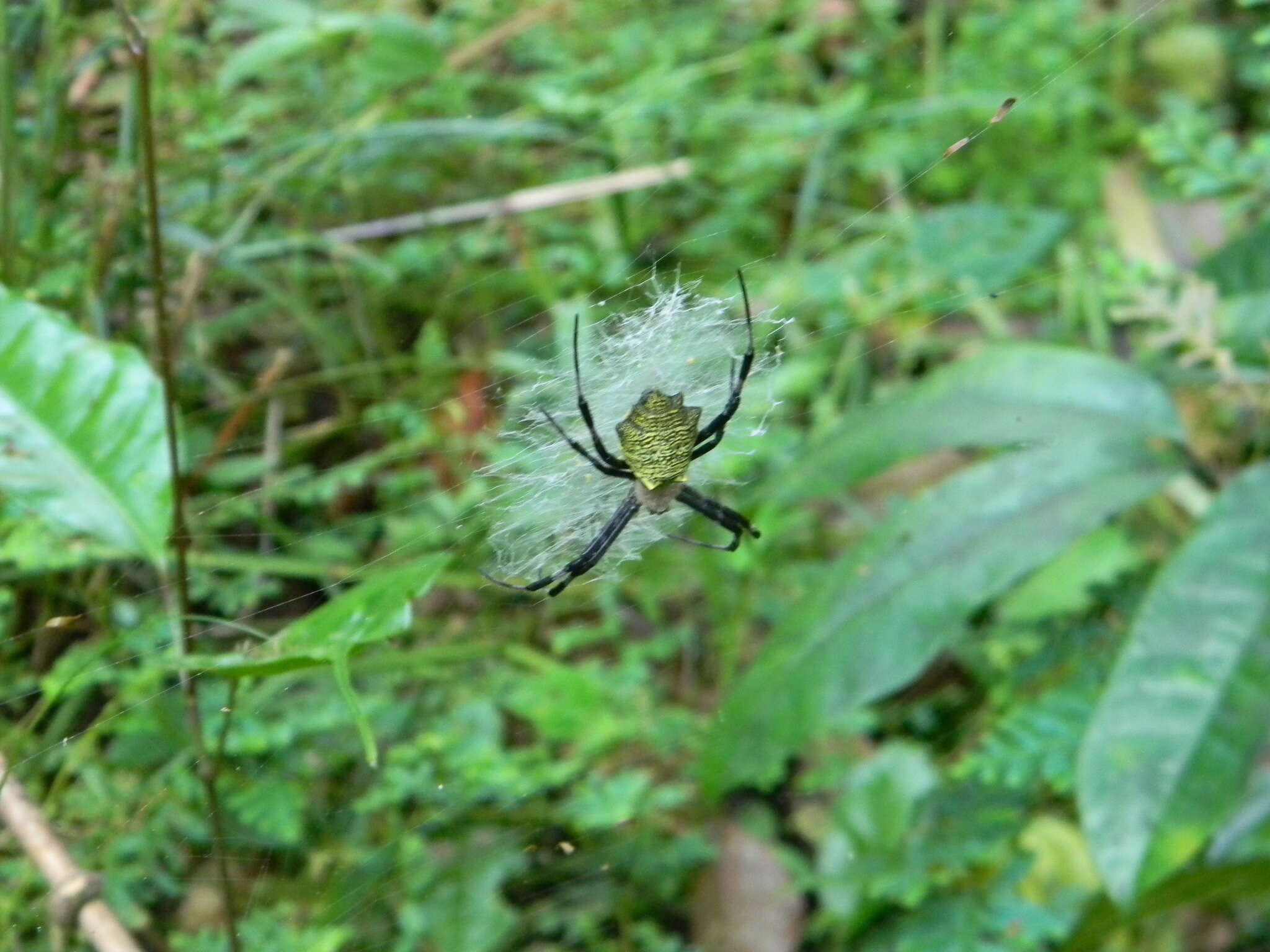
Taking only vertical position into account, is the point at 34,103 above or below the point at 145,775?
above

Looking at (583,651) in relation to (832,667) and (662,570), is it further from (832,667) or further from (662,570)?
(832,667)

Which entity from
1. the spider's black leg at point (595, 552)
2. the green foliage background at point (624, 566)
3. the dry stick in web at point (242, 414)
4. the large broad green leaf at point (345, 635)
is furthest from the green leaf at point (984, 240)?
the large broad green leaf at point (345, 635)

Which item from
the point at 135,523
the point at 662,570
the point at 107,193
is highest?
the point at 107,193

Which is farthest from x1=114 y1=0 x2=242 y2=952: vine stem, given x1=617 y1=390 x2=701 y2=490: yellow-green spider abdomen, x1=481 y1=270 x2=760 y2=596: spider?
x1=617 y1=390 x2=701 y2=490: yellow-green spider abdomen

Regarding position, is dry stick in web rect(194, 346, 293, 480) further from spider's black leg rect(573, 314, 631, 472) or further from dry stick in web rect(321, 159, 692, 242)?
spider's black leg rect(573, 314, 631, 472)

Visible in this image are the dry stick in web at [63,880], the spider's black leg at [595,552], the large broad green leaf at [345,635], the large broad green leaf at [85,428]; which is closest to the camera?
the large broad green leaf at [345,635]

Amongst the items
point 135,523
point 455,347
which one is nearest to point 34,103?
point 455,347

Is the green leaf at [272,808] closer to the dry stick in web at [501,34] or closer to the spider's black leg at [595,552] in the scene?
the spider's black leg at [595,552]

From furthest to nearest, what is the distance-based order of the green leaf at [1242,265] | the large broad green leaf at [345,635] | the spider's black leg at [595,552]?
1. the green leaf at [1242,265]
2. the spider's black leg at [595,552]
3. the large broad green leaf at [345,635]
